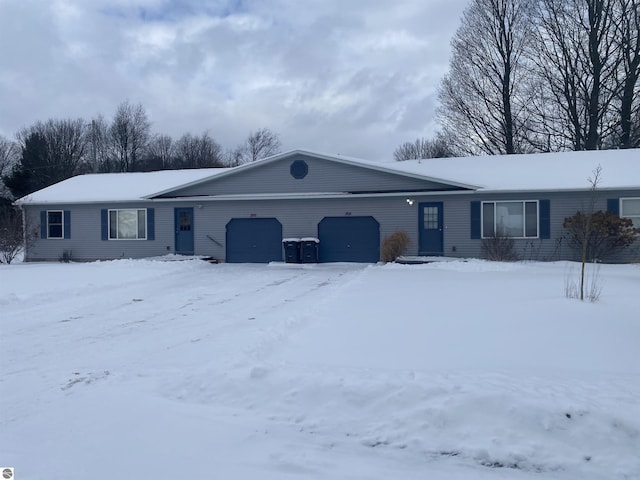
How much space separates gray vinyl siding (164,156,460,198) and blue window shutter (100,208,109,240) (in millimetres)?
3160

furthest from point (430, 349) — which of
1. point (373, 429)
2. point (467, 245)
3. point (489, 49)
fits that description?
point (489, 49)

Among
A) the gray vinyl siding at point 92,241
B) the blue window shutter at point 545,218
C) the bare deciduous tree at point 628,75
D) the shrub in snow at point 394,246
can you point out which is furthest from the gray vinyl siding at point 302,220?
the bare deciduous tree at point 628,75

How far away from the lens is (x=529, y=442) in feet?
13.1

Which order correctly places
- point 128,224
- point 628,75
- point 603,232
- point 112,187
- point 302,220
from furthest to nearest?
1. point 628,75
2. point 112,187
3. point 128,224
4. point 302,220
5. point 603,232

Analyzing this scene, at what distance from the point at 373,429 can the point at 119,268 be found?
14834mm

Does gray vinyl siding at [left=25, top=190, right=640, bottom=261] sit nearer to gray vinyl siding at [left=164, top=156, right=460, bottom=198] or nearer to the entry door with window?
the entry door with window

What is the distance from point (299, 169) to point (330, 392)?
16.2 m

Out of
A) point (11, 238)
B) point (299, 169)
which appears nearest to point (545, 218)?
point (299, 169)

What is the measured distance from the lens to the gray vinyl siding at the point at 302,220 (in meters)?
18.3

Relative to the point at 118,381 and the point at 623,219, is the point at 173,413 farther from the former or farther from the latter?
the point at 623,219

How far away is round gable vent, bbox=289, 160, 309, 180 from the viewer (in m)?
20.4

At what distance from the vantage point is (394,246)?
60.3 ft

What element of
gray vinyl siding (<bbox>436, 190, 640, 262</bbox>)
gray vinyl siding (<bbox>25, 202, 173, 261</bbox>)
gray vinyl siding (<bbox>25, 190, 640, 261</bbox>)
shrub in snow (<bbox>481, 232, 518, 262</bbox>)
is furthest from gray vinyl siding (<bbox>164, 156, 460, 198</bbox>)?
shrub in snow (<bbox>481, 232, 518, 262</bbox>)

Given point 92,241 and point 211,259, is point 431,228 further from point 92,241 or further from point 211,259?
point 92,241
